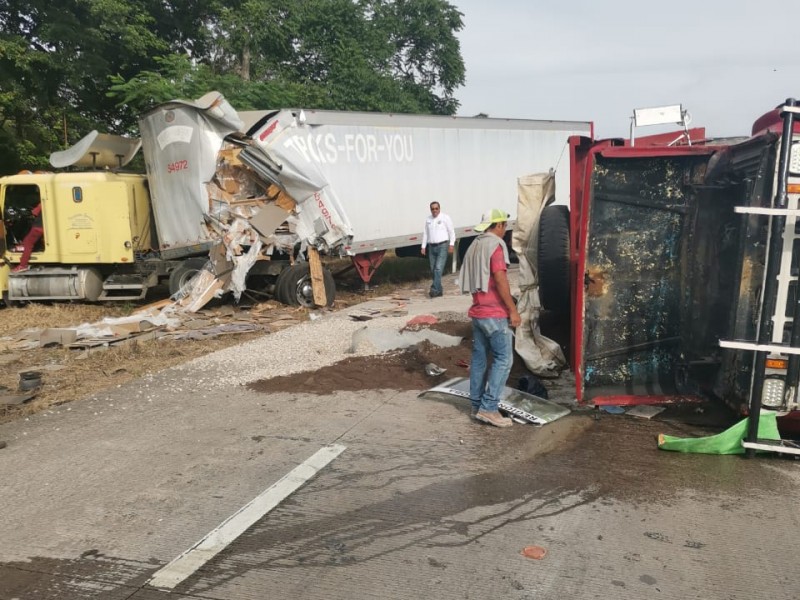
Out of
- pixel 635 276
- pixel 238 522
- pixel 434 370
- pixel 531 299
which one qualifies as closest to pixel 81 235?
pixel 434 370

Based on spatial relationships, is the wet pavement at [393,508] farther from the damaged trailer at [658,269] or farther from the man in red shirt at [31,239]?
the man in red shirt at [31,239]

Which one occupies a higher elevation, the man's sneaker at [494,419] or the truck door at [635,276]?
the truck door at [635,276]

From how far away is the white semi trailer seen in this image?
477 inches

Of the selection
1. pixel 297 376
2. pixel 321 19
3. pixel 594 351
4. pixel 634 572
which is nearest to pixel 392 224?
pixel 297 376

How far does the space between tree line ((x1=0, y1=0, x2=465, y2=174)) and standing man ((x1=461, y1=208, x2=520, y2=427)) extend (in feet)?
43.9

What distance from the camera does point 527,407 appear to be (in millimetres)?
6051

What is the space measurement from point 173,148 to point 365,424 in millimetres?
7970

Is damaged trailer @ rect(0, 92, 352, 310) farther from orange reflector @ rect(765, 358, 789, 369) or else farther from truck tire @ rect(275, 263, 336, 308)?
orange reflector @ rect(765, 358, 789, 369)

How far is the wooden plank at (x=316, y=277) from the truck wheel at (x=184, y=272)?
1.87 m

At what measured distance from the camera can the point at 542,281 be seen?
23.1 ft

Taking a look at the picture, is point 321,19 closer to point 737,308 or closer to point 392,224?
point 392,224

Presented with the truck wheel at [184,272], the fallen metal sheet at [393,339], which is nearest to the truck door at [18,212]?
the truck wheel at [184,272]

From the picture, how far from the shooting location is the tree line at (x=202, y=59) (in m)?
18.0

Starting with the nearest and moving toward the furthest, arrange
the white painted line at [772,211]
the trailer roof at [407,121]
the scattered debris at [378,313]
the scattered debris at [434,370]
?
the white painted line at [772,211] → the scattered debris at [434,370] → the scattered debris at [378,313] → the trailer roof at [407,121]
